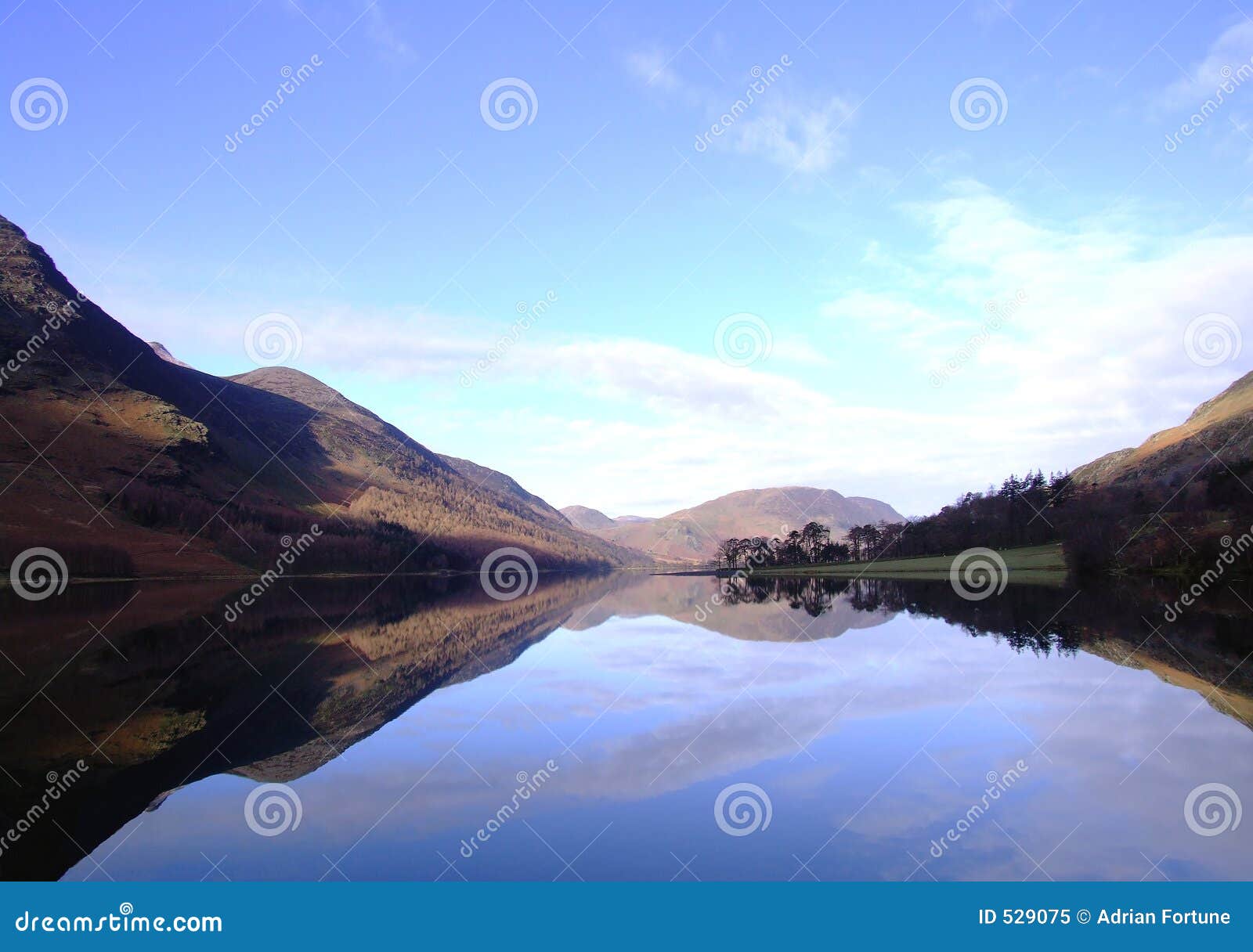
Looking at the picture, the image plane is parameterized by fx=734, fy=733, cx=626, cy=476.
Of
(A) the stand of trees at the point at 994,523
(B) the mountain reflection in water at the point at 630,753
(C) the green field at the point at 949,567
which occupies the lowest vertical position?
(B) the mountain reflection in water at the point at 630,753

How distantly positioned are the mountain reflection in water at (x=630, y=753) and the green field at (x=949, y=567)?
222ft

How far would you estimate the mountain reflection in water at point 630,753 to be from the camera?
1077 cm

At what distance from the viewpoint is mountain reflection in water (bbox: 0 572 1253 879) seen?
35.3 feet

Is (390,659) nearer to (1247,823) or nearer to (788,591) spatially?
(1247,823)

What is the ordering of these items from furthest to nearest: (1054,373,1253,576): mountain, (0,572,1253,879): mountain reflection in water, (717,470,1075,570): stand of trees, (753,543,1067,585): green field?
(717,470,1075,570): stand of trees, (753,543,1067,585): green field, (1054,373,1253,576): mountain, (0,572,1253,879): mountain reflection in water

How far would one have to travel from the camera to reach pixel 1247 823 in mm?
11445

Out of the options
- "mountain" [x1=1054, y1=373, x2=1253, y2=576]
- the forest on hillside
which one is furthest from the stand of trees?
"mountain" [x1=1054, y1=373, x2=1253, y2=576]

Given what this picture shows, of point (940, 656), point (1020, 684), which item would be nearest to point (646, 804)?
point (1020, 684)

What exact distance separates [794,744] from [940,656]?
16.6 m

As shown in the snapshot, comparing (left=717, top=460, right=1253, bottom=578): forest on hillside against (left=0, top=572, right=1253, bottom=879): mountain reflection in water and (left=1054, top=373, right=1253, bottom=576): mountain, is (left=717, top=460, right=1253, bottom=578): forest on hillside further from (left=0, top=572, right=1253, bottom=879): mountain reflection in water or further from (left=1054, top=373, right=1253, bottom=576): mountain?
(left=0, top=572, right=1253, bottom=879): mountain reflection in water

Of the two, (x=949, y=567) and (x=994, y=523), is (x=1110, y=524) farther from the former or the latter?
(x=994, y=523)

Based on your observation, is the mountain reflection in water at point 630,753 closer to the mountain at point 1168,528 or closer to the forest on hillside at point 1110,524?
the mountain at point 1168,528

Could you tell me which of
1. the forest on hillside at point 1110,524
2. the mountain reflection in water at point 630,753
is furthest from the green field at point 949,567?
the mountain reflection in water at point 630,753

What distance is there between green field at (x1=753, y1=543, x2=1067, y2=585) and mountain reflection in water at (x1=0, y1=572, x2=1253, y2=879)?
222 ft
